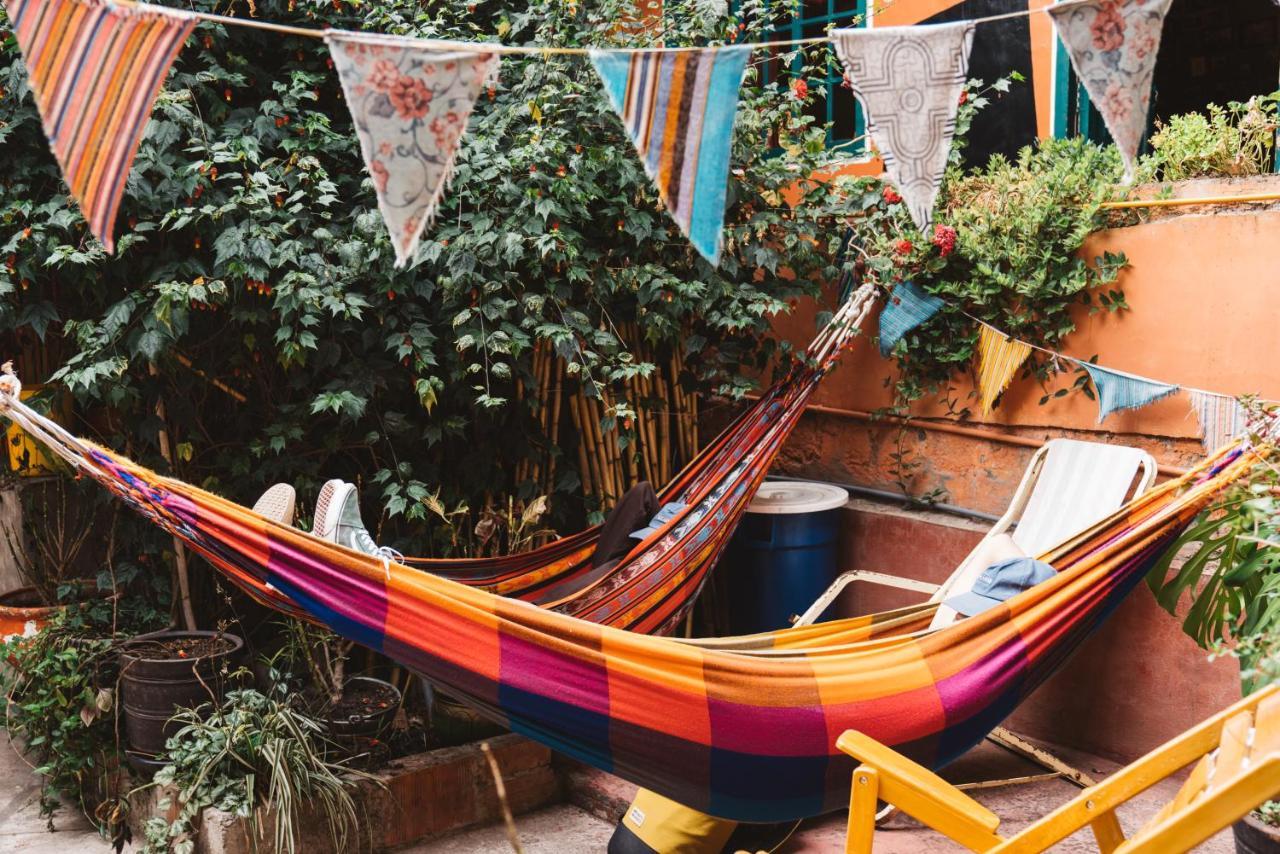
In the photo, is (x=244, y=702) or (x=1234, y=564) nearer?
(x=1234, y=564)

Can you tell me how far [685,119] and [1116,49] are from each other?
0.87 meters

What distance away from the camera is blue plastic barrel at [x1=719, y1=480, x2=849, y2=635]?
3574mm

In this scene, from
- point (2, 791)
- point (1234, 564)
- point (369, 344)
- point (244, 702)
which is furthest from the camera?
point (2, 791)

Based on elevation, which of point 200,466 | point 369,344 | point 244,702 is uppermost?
point 369,344

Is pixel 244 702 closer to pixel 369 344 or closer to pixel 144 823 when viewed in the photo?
pixel 144 823

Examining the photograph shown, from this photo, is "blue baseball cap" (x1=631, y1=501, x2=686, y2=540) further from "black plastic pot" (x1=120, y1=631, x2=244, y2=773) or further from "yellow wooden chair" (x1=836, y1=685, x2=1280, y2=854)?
"yellow wooden chair" (x1=836, y1=685, x2=1280, y2=854)

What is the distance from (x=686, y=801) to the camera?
7.55 feet

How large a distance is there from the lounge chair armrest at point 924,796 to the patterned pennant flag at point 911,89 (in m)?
1.10

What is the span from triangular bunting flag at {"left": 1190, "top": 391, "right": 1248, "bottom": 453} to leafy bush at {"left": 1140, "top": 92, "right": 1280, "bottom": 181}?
0.69 m

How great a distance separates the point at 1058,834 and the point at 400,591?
1.23 metres

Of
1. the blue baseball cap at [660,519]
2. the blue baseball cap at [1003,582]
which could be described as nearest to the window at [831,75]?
the blue baseball cap at [660,519]

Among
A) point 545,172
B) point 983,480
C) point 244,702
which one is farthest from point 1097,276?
point 244,702

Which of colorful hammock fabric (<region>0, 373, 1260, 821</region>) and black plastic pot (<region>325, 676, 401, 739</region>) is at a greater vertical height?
colorful hammock fabric (<region>0, 373, 1260, 821</region>)

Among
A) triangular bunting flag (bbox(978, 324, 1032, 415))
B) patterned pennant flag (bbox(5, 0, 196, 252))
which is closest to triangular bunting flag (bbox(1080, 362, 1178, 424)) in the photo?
triangular bunting flag (bbox(978, 324, 1032, 415))
